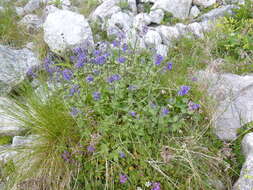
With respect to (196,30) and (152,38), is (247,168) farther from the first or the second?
(196,30)

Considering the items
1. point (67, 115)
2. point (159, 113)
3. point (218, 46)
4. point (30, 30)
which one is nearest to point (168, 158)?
point (159, 113)

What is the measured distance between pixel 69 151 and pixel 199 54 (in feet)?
7.86

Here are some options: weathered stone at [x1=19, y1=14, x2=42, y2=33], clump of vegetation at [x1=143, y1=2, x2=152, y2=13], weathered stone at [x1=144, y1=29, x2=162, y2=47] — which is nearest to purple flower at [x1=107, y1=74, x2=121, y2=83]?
weathered stone at [x1=144, y1=29, x2=162, y2=47]

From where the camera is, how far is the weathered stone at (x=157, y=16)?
16.6ft

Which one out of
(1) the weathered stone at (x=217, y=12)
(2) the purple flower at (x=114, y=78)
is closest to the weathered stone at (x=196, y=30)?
(1) the weathered stone at (x=217, y=12)

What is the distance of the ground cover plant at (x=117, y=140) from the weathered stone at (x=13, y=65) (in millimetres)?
830

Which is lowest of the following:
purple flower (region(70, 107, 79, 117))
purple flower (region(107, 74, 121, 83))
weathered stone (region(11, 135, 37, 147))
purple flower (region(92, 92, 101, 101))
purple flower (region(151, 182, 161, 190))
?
purple flower (region(151, 182, 161, 190))

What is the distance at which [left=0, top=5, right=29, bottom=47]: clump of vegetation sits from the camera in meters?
4.53

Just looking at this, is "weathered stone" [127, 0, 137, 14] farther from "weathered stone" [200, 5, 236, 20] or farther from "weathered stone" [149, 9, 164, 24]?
"weathered stone" [200, 5, 236, 20]

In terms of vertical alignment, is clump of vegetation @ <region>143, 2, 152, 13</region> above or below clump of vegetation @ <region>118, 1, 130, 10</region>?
below

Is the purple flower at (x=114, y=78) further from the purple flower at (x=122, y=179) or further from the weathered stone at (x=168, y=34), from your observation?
the weathered stone at (x=168, y=34)

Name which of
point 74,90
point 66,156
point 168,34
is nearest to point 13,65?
point 74,90

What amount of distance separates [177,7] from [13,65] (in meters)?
3.61

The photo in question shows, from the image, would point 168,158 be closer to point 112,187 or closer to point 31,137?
point 112,187
